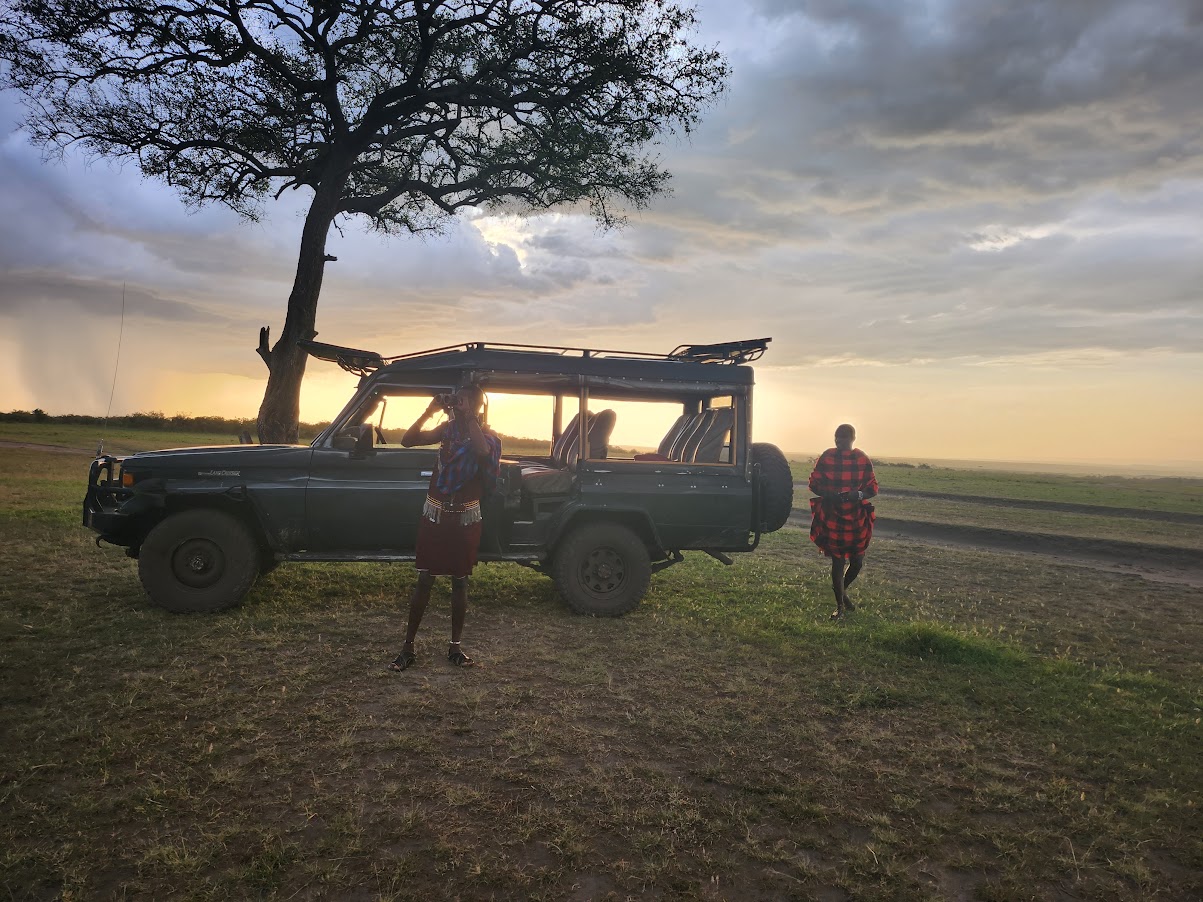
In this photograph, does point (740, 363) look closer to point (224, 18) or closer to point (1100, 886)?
point (1100, 886)

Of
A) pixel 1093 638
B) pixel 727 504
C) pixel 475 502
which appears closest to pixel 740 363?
pixel 727 504

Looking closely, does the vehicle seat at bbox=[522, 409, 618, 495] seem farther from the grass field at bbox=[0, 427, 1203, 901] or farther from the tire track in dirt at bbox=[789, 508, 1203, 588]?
the tire track in dirt at bbox=[789, 508, 1203, 588]

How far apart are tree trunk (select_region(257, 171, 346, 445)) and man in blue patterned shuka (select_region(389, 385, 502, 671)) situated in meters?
7.86

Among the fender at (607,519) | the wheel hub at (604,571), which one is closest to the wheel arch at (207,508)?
the fender at (607,519)

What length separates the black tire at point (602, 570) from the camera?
24.7ft

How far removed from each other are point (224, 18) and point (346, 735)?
45.1 feet

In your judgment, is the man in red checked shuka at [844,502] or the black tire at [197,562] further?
the man in red checked shuka at [844,502]

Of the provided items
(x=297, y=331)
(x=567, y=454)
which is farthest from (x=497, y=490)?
(x=297, y=331)

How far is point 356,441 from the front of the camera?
7141 millimetres

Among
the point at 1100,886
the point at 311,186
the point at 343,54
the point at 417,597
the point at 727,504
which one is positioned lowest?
the point at 1100,886

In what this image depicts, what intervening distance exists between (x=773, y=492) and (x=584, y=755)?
14.1ft

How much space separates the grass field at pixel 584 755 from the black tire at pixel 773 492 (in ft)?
3.53

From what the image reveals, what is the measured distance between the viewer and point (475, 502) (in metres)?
5.68

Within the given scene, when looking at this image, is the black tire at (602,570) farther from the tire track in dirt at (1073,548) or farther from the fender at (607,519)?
the tire track in dirt at (1073,548)
